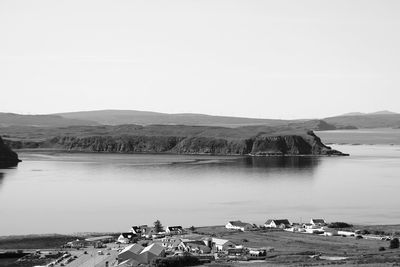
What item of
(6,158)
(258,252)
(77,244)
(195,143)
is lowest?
(77,244)

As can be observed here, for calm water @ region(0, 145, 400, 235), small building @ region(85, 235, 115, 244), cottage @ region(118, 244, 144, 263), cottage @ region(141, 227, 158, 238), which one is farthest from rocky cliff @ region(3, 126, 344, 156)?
cottage @ region(118, 244, 144, 263)

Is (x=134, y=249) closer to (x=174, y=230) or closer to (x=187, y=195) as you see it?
(x=174, y=230)

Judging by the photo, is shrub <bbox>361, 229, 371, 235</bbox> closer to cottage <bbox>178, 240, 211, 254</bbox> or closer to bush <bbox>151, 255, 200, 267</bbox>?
cottage <bbox>178, 240, 211, 254</bbox>

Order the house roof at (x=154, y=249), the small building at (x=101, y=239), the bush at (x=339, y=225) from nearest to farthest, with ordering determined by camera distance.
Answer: the house roof at (x=154, y=249) → the small building at (x=101, y=239) → the bush at (x=339, y=225)

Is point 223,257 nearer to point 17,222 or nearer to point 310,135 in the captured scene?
point 17,222

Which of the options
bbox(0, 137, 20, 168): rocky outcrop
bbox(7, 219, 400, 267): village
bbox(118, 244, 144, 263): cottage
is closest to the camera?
bbox(7, 219, 400, 267): village

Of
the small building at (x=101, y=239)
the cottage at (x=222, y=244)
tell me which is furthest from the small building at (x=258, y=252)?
the small building at (x=101, y=239)

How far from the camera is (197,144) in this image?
103562 millimetres

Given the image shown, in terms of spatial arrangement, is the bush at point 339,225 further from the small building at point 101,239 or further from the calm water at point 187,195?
the small building at point 101,239

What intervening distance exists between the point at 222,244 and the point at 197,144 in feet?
253

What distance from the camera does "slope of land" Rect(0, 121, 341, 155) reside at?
96.9 meters

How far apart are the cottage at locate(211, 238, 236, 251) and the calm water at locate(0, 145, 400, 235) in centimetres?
697

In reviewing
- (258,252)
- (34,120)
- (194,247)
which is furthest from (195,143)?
(34,120)

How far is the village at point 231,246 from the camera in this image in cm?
2372
